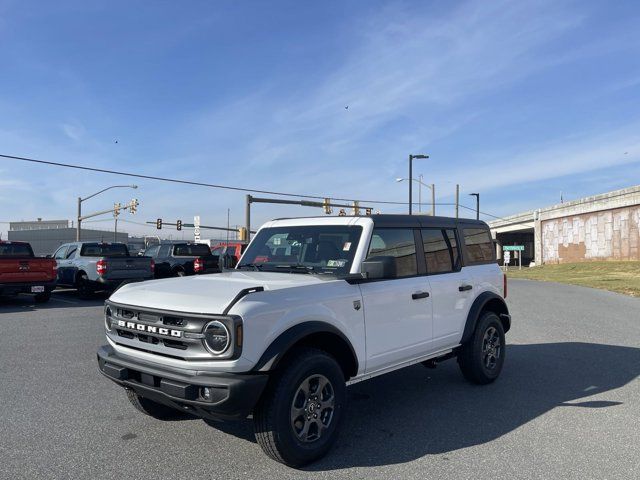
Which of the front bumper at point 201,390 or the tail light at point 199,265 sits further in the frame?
the tail light at point 199,265

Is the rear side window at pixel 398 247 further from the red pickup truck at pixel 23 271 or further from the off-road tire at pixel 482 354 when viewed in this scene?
the red pickup truck at pixel 23 271

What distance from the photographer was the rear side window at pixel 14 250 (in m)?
13.7

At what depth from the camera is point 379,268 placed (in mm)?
4145

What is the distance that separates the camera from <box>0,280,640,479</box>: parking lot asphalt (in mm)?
3746

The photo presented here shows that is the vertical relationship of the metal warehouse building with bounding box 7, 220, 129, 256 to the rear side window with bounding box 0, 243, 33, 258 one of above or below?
above

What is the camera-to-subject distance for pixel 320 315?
3.95m

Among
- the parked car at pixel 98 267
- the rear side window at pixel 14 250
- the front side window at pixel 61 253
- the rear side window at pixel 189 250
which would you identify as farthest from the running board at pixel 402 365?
the rear side window at pixel 189 250

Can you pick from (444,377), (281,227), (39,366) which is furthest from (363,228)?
(39,366)

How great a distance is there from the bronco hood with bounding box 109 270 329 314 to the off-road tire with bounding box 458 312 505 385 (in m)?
2.45

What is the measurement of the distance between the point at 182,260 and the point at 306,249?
51.7 ft

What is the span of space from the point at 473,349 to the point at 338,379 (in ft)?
7.85

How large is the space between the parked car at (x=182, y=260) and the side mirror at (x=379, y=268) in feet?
52.2

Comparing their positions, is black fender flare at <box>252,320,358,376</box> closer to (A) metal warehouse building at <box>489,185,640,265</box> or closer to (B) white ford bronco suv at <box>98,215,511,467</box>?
(B) white ford bronco suv at <box>98,215,511,467</box>

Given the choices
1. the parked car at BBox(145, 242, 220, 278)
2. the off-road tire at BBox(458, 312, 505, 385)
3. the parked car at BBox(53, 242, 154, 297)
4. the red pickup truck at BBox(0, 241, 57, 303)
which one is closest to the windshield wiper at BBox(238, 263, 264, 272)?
the off-road tire at BBox(458, 312, 505, 385)
